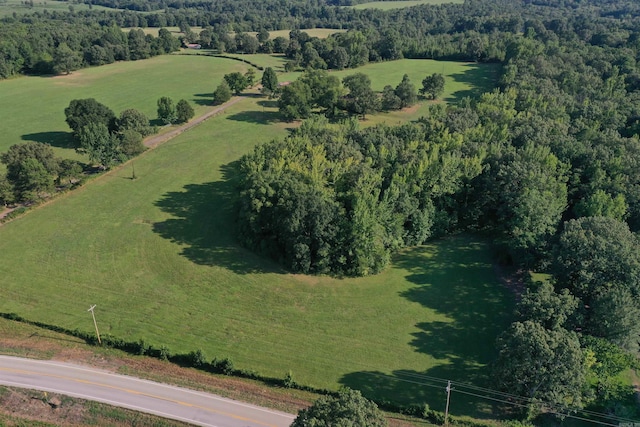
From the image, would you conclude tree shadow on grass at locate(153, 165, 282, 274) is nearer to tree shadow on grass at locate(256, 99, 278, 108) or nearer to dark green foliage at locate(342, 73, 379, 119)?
dark green foliage at locate(342, 73, 379, 119)

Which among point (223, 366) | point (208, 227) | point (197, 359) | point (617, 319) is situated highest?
point (617, 319)

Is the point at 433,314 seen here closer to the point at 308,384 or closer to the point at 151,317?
the point at 308,384

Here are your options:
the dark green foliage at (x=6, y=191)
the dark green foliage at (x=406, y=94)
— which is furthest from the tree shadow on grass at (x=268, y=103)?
the dark green foliage at (x=6, y=191)

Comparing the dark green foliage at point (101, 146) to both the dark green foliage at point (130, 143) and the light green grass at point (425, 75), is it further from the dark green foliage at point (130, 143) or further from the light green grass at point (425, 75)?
the light green grass at point (425, 75)

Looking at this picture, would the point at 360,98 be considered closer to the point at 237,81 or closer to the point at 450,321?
the point at 237,81

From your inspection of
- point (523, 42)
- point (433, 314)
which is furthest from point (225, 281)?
point (523, 42)

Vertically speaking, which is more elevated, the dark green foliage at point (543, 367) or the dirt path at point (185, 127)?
the dirt path at point (185, 127)

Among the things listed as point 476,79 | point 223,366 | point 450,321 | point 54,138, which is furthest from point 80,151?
point 476,79
